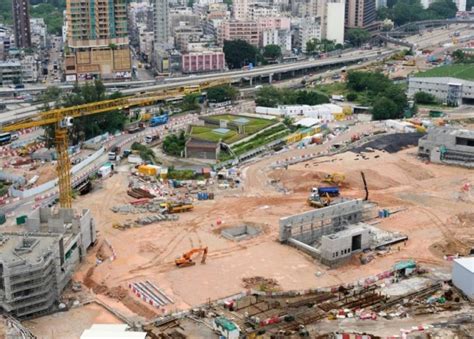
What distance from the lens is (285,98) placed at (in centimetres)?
5191

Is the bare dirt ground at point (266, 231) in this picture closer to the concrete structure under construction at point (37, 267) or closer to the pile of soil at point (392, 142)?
the pile of soil at point (392, 142)

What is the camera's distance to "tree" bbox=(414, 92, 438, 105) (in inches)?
2078

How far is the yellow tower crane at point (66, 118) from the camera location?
27.8 m

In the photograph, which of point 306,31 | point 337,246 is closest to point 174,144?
point 337,246

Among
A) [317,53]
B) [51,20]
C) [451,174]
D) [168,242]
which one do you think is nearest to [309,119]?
[451,174]

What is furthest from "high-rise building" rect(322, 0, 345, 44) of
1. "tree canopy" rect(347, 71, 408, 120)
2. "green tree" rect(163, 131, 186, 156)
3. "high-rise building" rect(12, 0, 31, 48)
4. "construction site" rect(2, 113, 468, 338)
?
"construction site" rect(2, 113, 468, 338)

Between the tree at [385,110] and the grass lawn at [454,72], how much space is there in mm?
8817

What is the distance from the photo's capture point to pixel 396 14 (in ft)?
340

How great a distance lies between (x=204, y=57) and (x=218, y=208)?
39334 millimetres

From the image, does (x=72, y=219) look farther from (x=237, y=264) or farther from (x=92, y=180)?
(x=92, y=180)

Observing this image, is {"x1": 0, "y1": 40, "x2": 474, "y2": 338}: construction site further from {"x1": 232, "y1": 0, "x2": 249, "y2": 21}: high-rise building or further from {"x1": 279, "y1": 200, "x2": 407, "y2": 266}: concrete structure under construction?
{"x1": 232, "y1": 0, "x2": 249, "y2": 21}: high-rise building

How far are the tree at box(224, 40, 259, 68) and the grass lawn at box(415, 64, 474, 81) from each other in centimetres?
1941

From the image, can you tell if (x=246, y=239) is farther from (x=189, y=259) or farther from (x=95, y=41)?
(x=95, y=41)

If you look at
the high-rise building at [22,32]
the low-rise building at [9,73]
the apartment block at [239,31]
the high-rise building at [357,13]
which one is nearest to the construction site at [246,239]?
the low-rise building at [9,73]
